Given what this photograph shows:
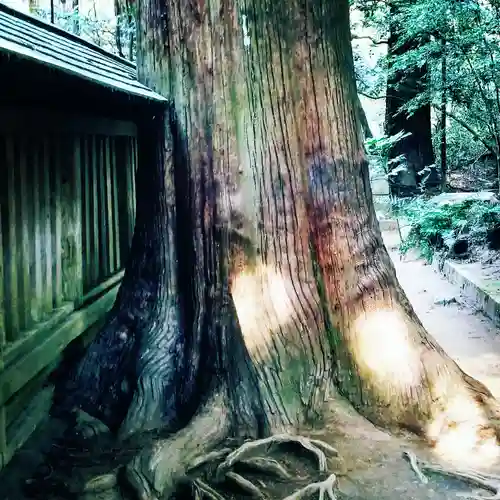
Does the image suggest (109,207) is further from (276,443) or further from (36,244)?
(276,443)

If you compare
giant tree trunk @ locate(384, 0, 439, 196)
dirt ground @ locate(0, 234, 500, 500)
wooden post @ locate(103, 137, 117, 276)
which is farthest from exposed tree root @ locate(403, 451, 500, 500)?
giant tree trunk @ locate(384, 0, 439, 196)

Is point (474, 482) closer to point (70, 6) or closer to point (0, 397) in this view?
point (0, 397)

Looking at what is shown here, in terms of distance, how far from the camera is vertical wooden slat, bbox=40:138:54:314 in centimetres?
516

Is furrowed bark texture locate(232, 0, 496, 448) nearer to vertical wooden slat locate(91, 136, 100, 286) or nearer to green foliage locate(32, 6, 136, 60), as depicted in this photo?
vertical wooden slat locate(91, 136, 100, 286)

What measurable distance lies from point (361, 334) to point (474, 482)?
1214mm

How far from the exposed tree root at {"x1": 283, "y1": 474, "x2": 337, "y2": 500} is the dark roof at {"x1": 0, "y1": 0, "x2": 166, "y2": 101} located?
2.53 meters

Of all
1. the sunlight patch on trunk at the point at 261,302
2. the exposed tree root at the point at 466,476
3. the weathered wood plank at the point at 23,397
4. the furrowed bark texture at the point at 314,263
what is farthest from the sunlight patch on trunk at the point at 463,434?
the weathered wood plank at the point at 23,397

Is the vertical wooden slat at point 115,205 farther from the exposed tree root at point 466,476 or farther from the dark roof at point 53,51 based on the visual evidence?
the exposed tree root at point 466,476

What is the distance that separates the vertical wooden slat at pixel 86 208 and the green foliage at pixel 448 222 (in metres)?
6.04

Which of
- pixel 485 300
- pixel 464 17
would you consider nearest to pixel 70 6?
pixel 464 17

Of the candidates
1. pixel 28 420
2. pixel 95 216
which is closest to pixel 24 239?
pixel 28 420

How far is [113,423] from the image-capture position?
4.73m

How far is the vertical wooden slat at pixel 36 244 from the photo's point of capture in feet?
16.2

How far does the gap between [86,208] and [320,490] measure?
370cm
